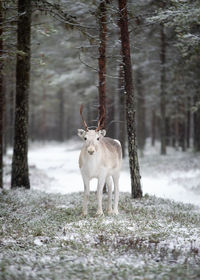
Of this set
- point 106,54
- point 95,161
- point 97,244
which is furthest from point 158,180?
point 97,244

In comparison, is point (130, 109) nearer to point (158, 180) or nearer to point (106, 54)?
point (106, 54)

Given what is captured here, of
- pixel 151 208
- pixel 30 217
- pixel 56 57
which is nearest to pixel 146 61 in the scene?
pixel 56 57

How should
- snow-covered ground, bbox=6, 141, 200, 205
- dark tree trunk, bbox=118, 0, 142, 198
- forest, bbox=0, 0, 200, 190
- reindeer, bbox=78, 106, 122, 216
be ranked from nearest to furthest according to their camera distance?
reindeer, bbox=78, 106, 122, 216 < dark tree trunk, bbox=118, 0, 142, 198 < forest, bbox=0, 0, 200, 190 < snow-covered ground, bbox=6, 141, 200, 205

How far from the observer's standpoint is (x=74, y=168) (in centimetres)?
2222

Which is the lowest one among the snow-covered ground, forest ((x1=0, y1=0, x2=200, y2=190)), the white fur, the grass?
the snow-covered ground

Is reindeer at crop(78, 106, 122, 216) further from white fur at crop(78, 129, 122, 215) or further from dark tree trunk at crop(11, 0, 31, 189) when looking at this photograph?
dark tree trunk at crop(11, 0, 31, 189)

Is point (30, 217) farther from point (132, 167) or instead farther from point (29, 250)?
point (132, 167)

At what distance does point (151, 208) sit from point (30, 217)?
11.8 feet

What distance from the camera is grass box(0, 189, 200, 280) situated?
448cm

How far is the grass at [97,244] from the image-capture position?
14.7 ft

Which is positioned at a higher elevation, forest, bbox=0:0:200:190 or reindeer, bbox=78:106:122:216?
forest, bbox=0:0:200:190

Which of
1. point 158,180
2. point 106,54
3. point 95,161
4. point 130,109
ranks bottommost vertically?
point 158,180

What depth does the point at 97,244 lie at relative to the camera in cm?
570

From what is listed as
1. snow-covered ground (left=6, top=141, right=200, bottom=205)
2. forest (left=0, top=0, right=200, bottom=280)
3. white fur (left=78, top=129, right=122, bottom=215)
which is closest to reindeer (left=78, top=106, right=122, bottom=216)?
white fur (left=78, top=129, right=122, bottom=215)
